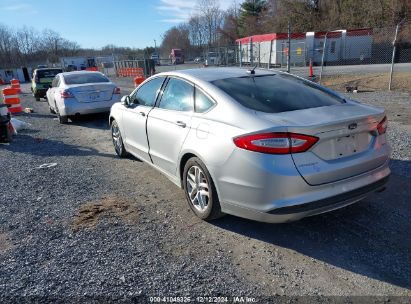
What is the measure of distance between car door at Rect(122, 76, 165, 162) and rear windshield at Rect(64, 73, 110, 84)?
542 cm

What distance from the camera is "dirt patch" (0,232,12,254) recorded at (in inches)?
143

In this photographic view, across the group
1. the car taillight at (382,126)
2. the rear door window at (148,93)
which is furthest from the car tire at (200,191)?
the car taillight at (382,126)

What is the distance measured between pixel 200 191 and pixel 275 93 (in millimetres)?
1341

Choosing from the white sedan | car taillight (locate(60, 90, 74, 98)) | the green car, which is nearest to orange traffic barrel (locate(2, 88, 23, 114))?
the white sedan

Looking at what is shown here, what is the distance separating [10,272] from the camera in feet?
10.5

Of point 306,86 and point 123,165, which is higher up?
point 306,86

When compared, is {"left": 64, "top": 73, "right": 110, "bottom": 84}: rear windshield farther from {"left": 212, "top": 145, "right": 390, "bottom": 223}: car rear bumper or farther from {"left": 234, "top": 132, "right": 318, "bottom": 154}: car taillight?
{"left": 234, "top": 132, "right": 318, "bottom": 154}: car taillight

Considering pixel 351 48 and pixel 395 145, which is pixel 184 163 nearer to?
pixel 395 145

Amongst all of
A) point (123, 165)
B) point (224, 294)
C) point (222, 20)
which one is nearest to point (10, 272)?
point (224, 294)

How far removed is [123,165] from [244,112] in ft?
11.5

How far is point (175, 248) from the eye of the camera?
3441 mm

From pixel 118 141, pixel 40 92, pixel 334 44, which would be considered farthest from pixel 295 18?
pixel 118 141

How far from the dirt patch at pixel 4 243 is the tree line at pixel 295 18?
95.1 feet

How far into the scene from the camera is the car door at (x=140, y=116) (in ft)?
16.4
